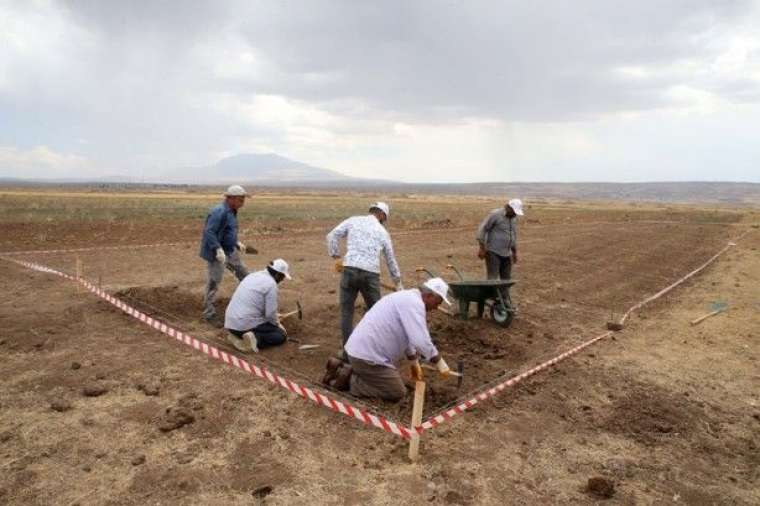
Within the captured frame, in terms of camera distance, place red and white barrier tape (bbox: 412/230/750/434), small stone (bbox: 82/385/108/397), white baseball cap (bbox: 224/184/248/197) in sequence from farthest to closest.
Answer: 1. white baseball cap (bbox: 224/184/248/197)
2. small stone (bbox: 82/385/108/397)
3. red and white barrier tape (bbox: 412/230/750/434)

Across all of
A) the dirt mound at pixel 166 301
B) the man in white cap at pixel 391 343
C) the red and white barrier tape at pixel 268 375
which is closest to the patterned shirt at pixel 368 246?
the man in white cap at pixel 391 343

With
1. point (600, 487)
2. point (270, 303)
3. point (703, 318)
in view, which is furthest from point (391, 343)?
point (703, 318)

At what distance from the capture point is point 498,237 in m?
8.42

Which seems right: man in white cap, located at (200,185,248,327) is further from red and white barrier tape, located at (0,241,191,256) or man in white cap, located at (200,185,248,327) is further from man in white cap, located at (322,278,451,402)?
red and white barrier tape, located at (0,241,191,256)

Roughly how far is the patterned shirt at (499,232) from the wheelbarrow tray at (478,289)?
75cm

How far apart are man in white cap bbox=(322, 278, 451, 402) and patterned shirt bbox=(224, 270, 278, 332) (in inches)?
62.9

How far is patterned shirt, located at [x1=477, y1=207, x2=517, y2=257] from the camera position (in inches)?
330

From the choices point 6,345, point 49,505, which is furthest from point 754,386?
point 6,345

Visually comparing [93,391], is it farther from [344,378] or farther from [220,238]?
[220,238]

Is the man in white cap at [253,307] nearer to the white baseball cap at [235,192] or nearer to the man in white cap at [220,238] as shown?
the man in white cap at [220,238]

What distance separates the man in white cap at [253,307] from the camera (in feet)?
22.2

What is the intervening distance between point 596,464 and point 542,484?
0.63 m

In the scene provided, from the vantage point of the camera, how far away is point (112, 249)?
51.9 feet

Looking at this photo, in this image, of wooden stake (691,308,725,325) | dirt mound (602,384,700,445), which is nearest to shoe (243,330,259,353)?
dirt mound (602,384,700,445)
